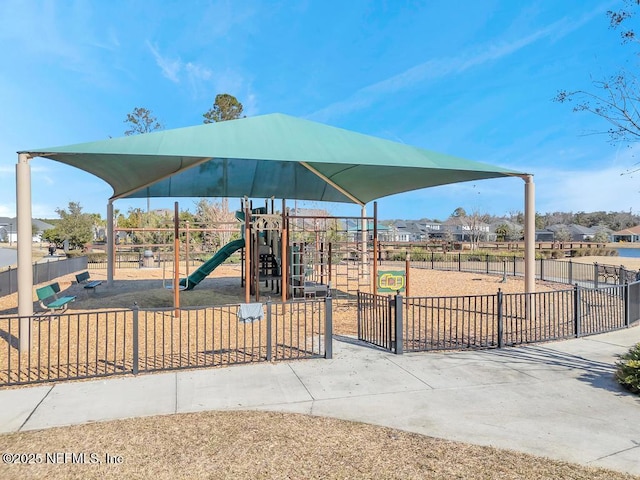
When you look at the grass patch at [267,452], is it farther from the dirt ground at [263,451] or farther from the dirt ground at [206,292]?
the dirt ground at [206,292]

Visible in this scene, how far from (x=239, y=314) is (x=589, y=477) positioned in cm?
564

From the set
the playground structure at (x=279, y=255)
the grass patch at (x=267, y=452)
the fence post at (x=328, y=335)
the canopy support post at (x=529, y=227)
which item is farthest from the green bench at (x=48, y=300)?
the canopy support post at (x=529, y=227)

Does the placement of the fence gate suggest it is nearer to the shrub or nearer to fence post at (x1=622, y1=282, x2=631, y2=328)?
the shrub

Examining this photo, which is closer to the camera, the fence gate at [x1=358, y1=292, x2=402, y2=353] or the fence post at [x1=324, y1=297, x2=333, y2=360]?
the fence post at [x1=324, y1=297, x2=333, y2=360]

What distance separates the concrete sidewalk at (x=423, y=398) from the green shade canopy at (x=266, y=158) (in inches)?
186

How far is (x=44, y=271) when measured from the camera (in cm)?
2005

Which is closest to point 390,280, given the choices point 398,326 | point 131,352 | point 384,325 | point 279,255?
point 384,325

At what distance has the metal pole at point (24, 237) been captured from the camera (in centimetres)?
782

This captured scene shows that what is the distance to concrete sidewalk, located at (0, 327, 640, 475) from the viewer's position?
14.7ft

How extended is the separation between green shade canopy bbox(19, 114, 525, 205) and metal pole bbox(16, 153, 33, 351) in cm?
45

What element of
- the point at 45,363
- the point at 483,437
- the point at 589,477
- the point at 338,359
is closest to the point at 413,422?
the point at 483,437

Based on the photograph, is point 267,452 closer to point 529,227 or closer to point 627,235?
point 529,227

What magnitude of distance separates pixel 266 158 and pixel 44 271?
1666cm

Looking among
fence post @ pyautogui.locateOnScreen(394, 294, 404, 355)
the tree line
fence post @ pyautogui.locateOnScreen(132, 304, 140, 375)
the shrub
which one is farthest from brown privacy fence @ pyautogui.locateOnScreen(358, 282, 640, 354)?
the tree line
